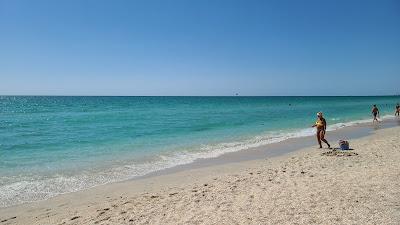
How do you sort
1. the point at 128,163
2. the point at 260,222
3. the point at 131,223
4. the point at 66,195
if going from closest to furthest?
the point at 260,222, the point at 131,223, the point at 66,195, the point at 128,163

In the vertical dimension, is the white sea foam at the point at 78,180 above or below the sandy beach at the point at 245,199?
below

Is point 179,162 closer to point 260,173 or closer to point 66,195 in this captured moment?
point 260,173

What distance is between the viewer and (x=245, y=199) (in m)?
6.72

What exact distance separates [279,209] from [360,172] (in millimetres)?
3764

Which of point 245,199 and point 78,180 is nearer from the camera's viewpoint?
point 245,199

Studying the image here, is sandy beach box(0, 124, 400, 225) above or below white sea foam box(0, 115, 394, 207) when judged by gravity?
above

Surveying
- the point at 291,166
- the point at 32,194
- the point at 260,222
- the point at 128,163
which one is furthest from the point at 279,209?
the point at 128,163

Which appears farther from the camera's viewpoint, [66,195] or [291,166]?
[291,166]

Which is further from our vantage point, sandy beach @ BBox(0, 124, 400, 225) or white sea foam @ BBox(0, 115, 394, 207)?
white sea foam @ BBox(0, 115, 394, 207)

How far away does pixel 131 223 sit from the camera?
5.81 meters

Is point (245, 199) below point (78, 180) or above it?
above

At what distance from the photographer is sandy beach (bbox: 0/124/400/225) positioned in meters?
5.66

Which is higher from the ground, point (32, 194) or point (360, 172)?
point (360, 172)

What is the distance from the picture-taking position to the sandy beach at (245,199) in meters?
5.66
